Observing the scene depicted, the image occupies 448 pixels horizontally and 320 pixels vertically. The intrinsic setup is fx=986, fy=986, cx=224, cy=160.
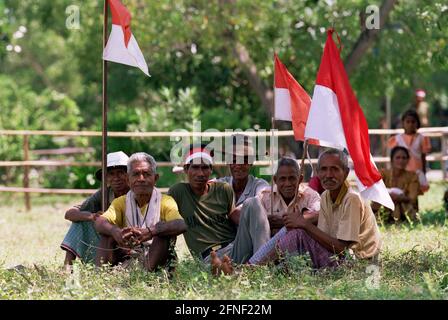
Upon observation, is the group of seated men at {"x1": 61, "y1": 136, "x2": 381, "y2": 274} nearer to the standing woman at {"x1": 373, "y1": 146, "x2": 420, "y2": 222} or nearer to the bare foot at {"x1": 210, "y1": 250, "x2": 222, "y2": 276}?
the bare foot at {"x1": 210, "y1": 250, "x2": 222, "y2": 276}

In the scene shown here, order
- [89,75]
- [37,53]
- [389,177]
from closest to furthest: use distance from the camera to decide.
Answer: [389,177] < [89,75] < [37,53]

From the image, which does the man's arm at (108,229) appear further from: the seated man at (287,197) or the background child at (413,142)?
the background child at (413,142)

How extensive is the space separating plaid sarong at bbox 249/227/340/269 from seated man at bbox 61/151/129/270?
1231 mm

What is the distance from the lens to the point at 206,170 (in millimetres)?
7152

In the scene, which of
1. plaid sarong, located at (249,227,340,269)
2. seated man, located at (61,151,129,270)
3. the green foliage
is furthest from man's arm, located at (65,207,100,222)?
the green foliage

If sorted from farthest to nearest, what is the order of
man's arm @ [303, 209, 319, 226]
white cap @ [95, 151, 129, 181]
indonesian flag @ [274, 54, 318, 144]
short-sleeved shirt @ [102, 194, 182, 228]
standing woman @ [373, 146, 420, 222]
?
standing woman @ [373, 146, 420, 222] → indonesian flag @ [274, 54, 318, 144] → white cap @ [95, 151, 129, 181] → man's arm @ [303, 209, 319, 226] → short-sleeved shirt @ [102, 194, 182, 228]

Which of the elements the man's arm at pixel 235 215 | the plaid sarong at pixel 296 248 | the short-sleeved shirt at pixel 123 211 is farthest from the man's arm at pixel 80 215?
the plaid sarong at pixel 296 248

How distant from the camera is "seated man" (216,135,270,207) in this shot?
24.7ft

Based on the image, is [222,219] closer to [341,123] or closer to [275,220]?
[275,220]

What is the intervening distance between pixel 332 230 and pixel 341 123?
0.72 meters

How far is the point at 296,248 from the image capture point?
6645mm
